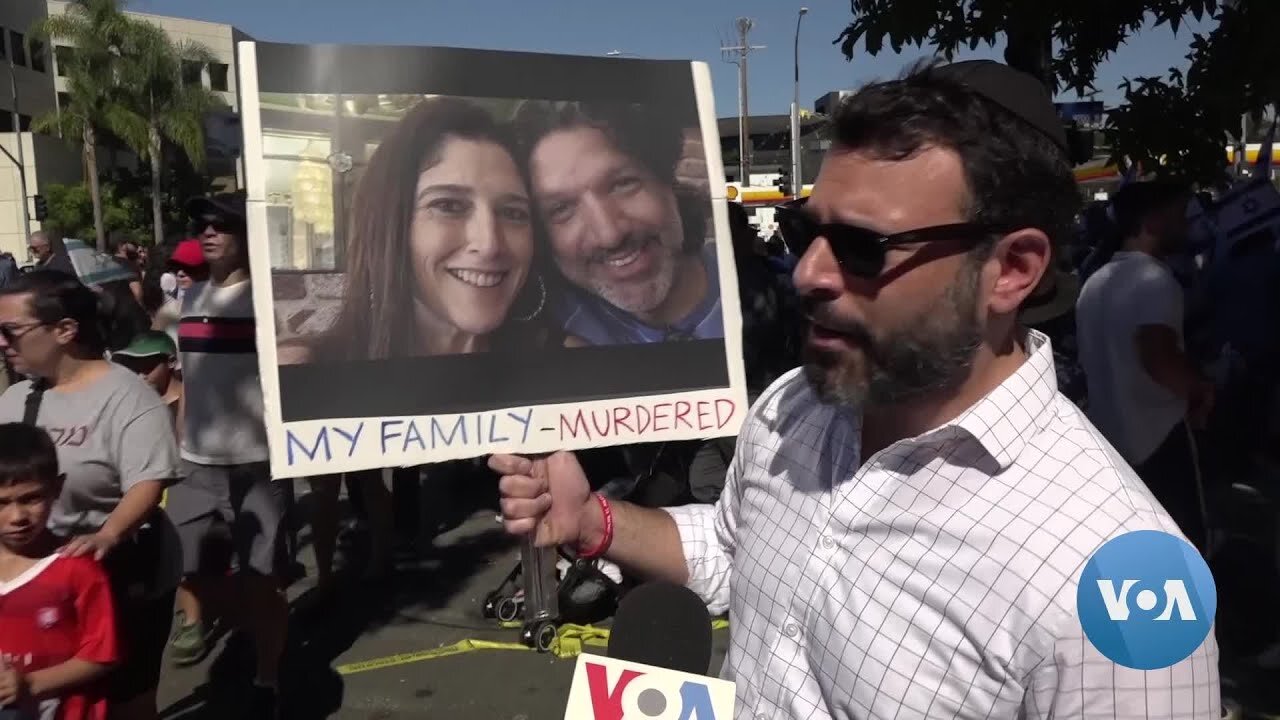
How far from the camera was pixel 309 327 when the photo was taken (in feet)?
7.33

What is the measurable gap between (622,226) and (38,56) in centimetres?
5800

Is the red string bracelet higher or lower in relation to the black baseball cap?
lower

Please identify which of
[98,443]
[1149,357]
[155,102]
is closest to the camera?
[98,443]

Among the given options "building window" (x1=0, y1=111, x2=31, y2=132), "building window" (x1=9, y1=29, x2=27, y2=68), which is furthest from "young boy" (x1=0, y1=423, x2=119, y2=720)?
"building window" (x1=9, y1=29, x2=27, y2=68)

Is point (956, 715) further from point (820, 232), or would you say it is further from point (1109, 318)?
point (1109, 318)

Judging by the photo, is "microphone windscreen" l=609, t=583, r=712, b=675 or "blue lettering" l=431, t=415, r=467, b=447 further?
"blue lettering" l=431, t=415, r=467, b=447

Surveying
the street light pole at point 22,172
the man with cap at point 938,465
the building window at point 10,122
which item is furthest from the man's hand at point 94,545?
the building window at point 10,122

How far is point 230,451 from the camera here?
4.16m

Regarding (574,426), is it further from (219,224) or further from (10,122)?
(10,122)

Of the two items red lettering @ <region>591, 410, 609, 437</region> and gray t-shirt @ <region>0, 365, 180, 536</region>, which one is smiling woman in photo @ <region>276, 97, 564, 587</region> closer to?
red lettering @ <region>591, 410, 609, 437</region>

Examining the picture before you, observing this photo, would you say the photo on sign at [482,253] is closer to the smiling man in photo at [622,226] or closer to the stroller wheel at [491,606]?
the smiling man in photo at [622,226]

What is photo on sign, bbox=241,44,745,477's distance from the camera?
2215 millimetres

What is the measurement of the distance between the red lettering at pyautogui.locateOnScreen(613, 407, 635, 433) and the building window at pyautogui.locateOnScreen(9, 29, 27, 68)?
54393 mm

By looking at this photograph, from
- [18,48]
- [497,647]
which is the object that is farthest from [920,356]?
[18,48]
